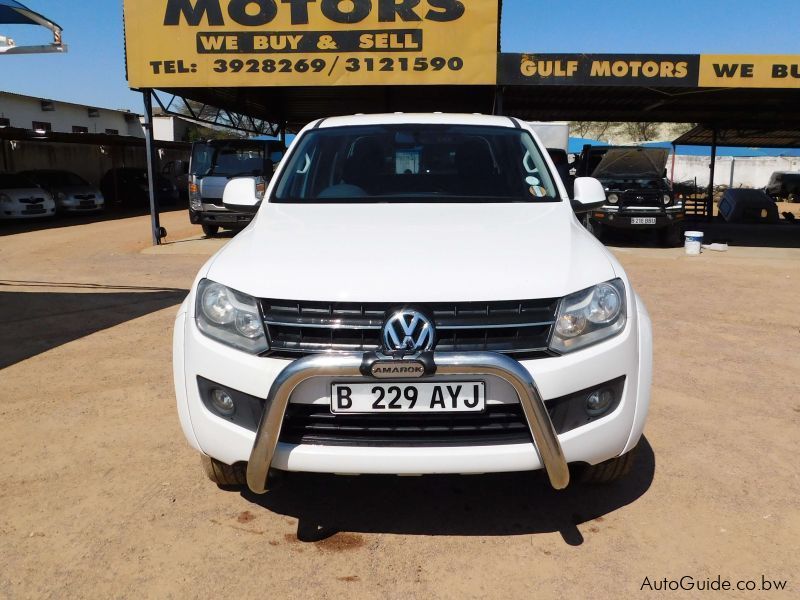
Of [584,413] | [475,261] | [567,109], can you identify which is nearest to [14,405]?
[475,261]

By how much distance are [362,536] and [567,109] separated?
17.2 metres

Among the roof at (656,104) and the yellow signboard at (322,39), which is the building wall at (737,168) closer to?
the roof at (656,104)

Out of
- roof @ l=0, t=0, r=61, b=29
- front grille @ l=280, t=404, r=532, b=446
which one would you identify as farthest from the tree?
front grille @ l=280, t=404, r=532, b=446

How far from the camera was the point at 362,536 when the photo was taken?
2820 millimetres

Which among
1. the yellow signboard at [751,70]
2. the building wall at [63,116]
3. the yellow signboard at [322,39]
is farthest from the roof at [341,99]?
the building wall at [63,116]

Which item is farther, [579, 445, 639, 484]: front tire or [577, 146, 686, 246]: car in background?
[577, 146, 686, 246]: car in background

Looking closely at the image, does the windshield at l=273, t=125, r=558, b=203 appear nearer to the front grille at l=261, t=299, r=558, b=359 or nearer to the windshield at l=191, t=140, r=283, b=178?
the front grille at l=261, t=299, r=558, b=359

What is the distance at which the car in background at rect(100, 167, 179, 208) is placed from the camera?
26766 millimetres

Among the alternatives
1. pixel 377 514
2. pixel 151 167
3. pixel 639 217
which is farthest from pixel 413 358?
pixel 151 167

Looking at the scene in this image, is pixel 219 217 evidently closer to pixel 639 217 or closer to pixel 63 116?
pixel 639 217

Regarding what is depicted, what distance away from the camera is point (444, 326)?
2.45 metres

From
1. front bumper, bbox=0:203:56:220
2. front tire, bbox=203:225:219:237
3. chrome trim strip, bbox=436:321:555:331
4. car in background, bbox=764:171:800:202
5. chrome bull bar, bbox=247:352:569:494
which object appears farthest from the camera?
car in background, bbox=764:171:800:202

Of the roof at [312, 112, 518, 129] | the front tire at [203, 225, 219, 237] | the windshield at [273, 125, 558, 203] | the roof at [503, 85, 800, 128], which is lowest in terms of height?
the front tire at [203, 225, 219, 237]

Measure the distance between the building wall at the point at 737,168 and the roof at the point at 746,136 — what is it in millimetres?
8292
